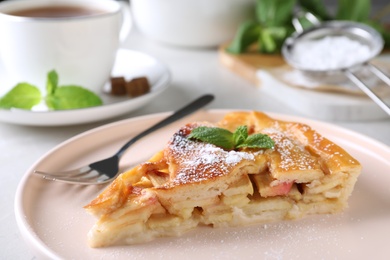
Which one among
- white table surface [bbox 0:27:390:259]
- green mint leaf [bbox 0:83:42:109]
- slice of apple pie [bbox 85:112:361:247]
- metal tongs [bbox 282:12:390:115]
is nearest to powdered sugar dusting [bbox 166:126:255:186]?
slice of apple pie [bbox 85:112:361:247]

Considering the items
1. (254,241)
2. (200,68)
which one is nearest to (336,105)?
(200,68)

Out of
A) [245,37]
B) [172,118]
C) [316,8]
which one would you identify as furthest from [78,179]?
[316,8]

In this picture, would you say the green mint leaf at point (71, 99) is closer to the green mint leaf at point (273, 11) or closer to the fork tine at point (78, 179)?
the fork tine at point (78, 179)

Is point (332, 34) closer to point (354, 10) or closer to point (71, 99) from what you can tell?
point (354, 10)

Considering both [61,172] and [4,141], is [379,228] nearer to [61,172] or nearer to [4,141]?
[61,172]

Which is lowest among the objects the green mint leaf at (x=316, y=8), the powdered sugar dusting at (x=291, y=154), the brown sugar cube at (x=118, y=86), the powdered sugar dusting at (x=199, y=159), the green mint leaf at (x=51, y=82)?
the brown sugar cube at (x=118, y=86)

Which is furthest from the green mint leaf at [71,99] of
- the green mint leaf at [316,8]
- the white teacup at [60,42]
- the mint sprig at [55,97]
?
the green mint leaf at [316,8]
